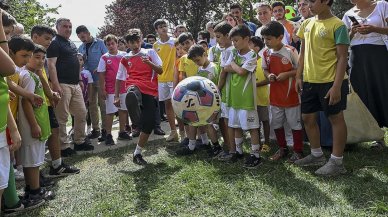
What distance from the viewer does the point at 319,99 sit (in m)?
4.34

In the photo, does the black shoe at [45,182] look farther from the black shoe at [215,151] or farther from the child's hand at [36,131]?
the black shoe at [215,151]

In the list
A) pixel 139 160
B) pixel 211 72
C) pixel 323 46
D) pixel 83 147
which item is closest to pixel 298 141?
pixel 323 46

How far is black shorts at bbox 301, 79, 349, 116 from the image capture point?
417cm

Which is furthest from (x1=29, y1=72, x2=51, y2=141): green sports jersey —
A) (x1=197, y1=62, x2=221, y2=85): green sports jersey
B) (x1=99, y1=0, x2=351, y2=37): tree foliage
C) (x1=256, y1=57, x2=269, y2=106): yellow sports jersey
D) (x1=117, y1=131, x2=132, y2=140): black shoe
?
(x1=99, y1=0, x2=351, y2=37): tree foliage

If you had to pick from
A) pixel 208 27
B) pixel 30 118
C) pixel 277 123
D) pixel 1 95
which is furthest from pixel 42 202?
pixel 208 27

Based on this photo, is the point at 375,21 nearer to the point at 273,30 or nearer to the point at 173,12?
the point at 273,30

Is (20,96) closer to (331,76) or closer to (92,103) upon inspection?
(331,76)

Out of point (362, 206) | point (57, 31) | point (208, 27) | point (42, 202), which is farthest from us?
point (208, 27)

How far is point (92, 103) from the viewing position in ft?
25.9

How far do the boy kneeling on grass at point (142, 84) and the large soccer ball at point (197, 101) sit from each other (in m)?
0.78

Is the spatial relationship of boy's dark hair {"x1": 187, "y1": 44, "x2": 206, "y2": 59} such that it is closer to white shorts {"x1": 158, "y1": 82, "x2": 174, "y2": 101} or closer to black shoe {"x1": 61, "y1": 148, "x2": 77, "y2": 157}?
white shorts {"x1": 158, "y1": 82, "x2": 174, "y2": 101}

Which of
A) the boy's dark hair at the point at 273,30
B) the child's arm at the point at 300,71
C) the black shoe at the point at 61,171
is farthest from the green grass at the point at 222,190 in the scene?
the boy's dark hair at the point at 273,30

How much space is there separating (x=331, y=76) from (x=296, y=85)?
23.0 inches

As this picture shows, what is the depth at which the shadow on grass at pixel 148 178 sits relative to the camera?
12.7 feet
